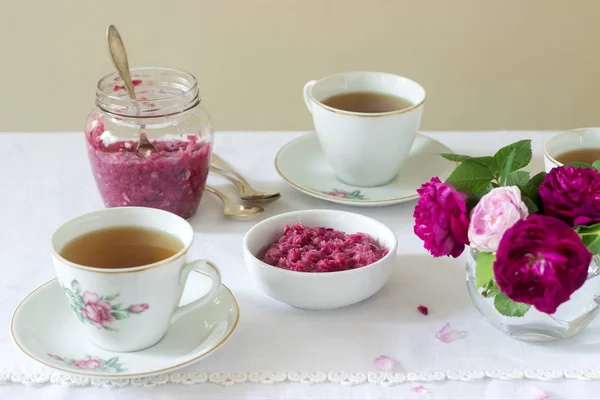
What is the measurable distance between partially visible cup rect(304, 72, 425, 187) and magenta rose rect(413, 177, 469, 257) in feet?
1.36

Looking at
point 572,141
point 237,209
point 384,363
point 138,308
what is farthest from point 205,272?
point 572,141

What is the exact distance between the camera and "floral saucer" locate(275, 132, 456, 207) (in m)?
1.29

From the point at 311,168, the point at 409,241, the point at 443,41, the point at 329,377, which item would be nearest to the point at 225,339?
the point at 329,377

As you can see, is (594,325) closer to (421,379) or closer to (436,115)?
(421,379)

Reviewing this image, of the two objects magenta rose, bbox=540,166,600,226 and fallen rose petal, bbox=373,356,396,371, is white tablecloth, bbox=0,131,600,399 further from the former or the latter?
magenta rose, bbox=540,166,600,226

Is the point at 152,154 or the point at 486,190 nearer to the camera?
the point at 486,190

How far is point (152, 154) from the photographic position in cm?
119

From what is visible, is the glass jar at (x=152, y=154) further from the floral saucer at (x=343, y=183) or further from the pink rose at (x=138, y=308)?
the pink rose at (x=138, y=308)

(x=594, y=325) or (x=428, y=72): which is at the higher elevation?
(x=594, y=325)

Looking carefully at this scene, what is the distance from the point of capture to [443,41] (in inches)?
100

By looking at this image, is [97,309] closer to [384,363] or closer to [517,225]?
[384,363]

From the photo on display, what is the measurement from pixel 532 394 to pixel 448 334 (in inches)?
5.3

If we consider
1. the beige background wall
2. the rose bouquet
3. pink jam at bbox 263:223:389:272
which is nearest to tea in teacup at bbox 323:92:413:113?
pink jam at bbox 263:223:389:272

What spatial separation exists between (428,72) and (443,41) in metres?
0.11
